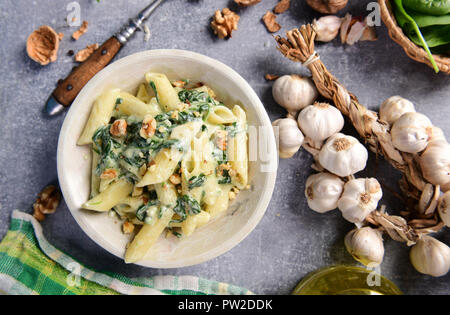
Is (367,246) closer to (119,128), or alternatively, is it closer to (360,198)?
(360,198)

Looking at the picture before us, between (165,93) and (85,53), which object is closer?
(165,93)

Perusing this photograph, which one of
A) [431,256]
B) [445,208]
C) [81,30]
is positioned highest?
[81,30]

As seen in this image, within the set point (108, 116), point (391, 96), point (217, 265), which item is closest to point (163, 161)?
point (108, 116)

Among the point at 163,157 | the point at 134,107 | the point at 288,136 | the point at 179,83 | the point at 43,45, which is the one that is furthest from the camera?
the point at 43,45

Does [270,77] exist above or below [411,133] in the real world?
above

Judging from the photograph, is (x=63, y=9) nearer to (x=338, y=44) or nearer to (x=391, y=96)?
(x=338, y=44)

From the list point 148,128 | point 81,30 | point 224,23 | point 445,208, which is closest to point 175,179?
point 148,128

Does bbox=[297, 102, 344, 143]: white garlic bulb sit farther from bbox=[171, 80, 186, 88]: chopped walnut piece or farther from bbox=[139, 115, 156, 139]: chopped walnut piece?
bbox=[139, 115, 156, 139]: chopped walnut piece
